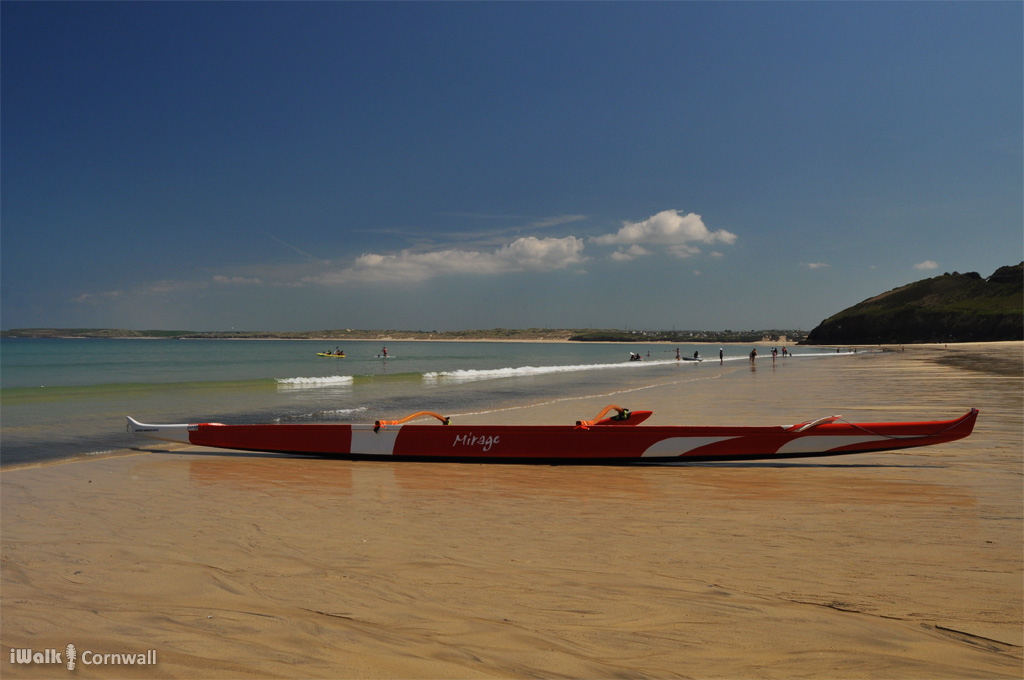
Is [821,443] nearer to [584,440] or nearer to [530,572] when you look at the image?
[584,440]

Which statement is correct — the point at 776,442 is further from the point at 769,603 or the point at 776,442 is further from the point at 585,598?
the point at 585,598

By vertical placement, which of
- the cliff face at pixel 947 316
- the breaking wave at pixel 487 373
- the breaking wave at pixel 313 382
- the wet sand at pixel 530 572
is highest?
the cliff face at pixel 947 316

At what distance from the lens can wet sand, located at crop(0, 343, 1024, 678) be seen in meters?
2.59

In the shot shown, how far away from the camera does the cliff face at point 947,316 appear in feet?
196

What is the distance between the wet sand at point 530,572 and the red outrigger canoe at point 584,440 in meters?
0.31

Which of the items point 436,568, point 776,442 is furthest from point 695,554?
point 776,442

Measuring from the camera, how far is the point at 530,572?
3.58 meters

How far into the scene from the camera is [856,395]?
14336 mm

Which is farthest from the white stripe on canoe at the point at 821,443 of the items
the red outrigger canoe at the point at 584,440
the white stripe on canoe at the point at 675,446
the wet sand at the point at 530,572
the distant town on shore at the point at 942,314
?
the distant town on shore at the point at 942,314

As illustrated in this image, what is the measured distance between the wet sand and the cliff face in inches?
2773

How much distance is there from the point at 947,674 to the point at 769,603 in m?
0.82

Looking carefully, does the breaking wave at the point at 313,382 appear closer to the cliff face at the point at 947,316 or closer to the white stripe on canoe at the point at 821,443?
the white stripe on canoe at the point at 821,443

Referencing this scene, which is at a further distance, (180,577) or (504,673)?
(180,577)

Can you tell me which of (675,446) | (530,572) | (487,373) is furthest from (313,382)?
(530,572)
